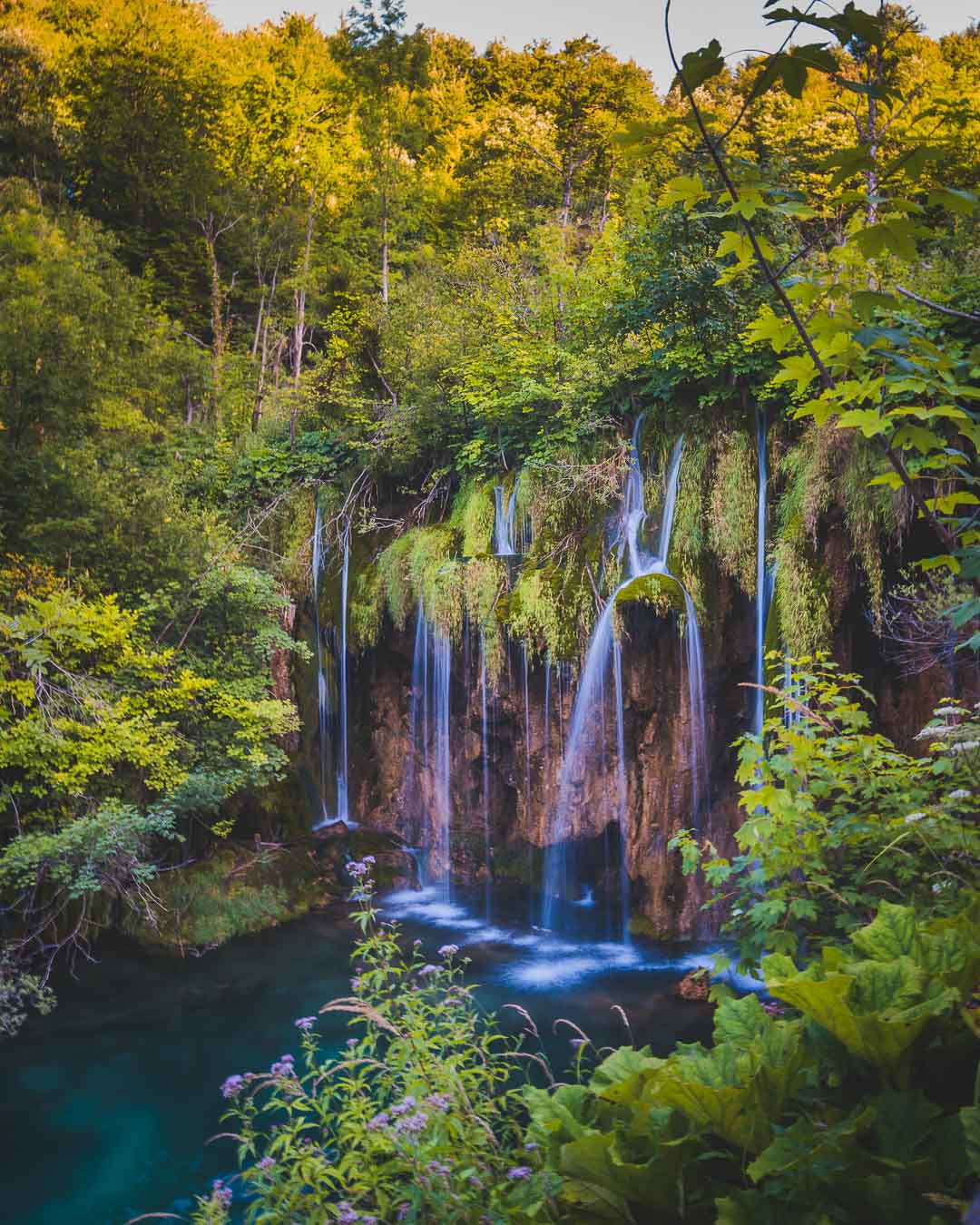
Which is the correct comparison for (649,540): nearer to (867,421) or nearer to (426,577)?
(426,577)

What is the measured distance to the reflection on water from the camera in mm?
5609

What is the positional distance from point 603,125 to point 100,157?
11994 millimetres

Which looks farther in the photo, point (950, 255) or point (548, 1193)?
point (950, 255)

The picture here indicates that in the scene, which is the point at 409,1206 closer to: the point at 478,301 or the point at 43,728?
the point at 43,728

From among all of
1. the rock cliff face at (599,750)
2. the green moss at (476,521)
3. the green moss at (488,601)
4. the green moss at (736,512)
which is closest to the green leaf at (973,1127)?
the rock cliff face at (599,750)

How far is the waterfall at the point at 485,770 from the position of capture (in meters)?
10.3

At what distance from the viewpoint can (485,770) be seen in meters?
10.9

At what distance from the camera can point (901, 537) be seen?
305 inches

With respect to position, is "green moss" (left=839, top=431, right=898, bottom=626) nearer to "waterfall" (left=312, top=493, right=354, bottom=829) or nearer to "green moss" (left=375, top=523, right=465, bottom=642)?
"green moss" (left=375, top=523, right=465, bottom=642)

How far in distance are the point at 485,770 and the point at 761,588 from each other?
4633mm

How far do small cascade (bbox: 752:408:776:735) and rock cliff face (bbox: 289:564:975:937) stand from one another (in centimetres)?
21

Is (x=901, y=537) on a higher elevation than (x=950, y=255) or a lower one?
lower

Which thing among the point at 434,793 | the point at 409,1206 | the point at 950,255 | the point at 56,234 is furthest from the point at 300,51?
the point at 409,1206

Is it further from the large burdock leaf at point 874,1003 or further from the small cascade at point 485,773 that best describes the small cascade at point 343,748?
the large burdock leaf at point 874,1003
